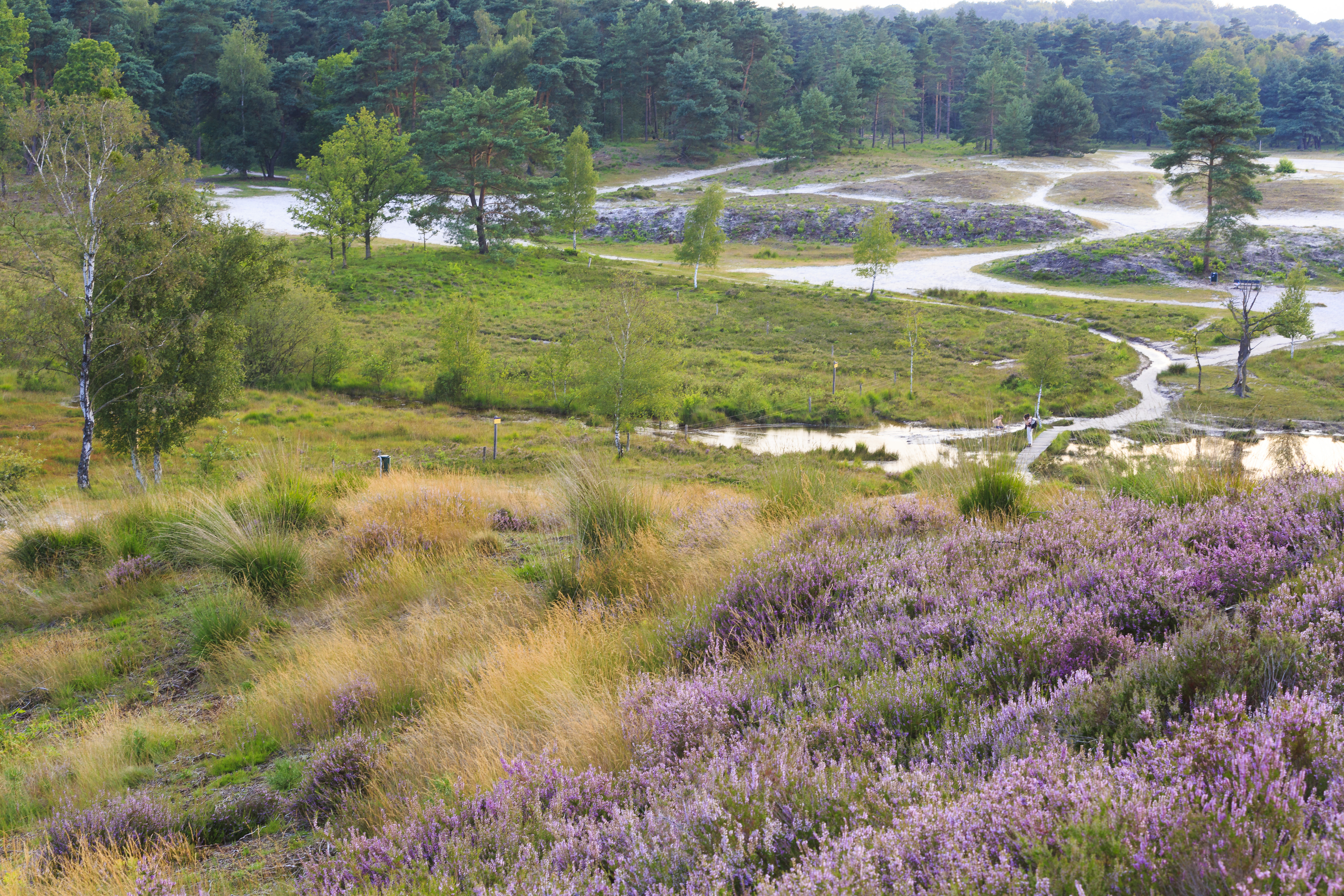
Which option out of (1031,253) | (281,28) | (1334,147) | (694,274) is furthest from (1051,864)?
(1334,147)

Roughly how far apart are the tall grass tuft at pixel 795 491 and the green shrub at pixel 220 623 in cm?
391

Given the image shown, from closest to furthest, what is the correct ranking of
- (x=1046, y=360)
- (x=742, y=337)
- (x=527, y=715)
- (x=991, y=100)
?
(x=527, y=715), (x=1046, y=360), (x=742, y=337), (x=991, y=100)

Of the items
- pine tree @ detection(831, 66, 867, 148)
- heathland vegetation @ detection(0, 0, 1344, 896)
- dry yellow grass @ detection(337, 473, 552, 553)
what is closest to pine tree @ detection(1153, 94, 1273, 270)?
pine tree @ detection(831, 66, 867, 148)

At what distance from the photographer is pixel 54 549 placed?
26.2 feet

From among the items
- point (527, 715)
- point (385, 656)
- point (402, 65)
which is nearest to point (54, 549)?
point (385, 656)

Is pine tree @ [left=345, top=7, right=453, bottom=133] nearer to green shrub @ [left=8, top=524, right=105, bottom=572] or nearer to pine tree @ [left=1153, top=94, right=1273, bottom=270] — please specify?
pine tree @ [left=1153, top=94, right=1273, bottom=270]

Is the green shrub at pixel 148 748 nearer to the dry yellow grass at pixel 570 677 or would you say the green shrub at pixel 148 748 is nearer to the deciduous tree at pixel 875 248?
the dry yellow grass at pixel 570 677

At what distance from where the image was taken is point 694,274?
200 feet

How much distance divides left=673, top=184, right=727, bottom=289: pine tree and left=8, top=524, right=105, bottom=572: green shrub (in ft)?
171

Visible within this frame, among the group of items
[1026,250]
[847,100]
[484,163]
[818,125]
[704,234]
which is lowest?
[1026,250]

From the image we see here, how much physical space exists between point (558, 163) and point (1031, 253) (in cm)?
4052

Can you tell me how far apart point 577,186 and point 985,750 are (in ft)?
225

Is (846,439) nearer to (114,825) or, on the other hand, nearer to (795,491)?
(795,491)

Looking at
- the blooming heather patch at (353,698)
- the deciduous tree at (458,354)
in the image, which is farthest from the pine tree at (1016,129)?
the blooming heather patch at (353,698)
